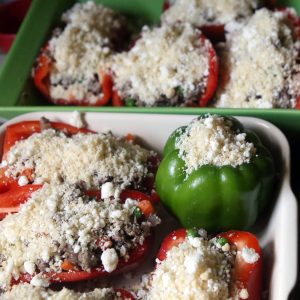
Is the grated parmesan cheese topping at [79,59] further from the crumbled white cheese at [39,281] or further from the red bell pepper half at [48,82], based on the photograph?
the crumbled white cheese at [39,281]

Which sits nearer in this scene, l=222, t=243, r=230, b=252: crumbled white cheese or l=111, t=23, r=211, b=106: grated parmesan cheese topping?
l=222, t=243, r=230, b=252: crumbled white cheese

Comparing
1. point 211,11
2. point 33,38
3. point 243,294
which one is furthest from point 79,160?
point 211,11

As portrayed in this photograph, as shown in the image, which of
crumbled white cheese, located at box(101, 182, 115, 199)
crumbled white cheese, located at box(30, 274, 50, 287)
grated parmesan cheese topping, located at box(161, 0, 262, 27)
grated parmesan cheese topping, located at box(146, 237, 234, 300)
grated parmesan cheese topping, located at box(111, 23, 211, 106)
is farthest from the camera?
grated parmesan cheese topping, located at box(161, 0, 262, 27)

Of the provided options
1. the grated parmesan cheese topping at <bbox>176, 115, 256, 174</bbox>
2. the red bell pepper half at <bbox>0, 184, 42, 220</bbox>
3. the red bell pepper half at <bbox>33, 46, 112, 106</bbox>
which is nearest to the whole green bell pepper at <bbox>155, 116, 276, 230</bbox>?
the grated parmesan cheese topping at <bbox>176, 115, 256, 174</bbox>

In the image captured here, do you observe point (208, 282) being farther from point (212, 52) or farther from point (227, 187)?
point (212, 52)

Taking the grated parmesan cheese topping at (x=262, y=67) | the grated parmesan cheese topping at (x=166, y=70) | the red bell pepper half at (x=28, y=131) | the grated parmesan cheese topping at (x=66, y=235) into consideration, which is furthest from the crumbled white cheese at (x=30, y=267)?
the grated parmesan cheese topping at (x=262, y=67)

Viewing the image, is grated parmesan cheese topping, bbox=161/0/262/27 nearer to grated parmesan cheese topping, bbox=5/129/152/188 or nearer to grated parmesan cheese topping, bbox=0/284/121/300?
grated parmesan cheese topping, bbox=5/129/152/188
